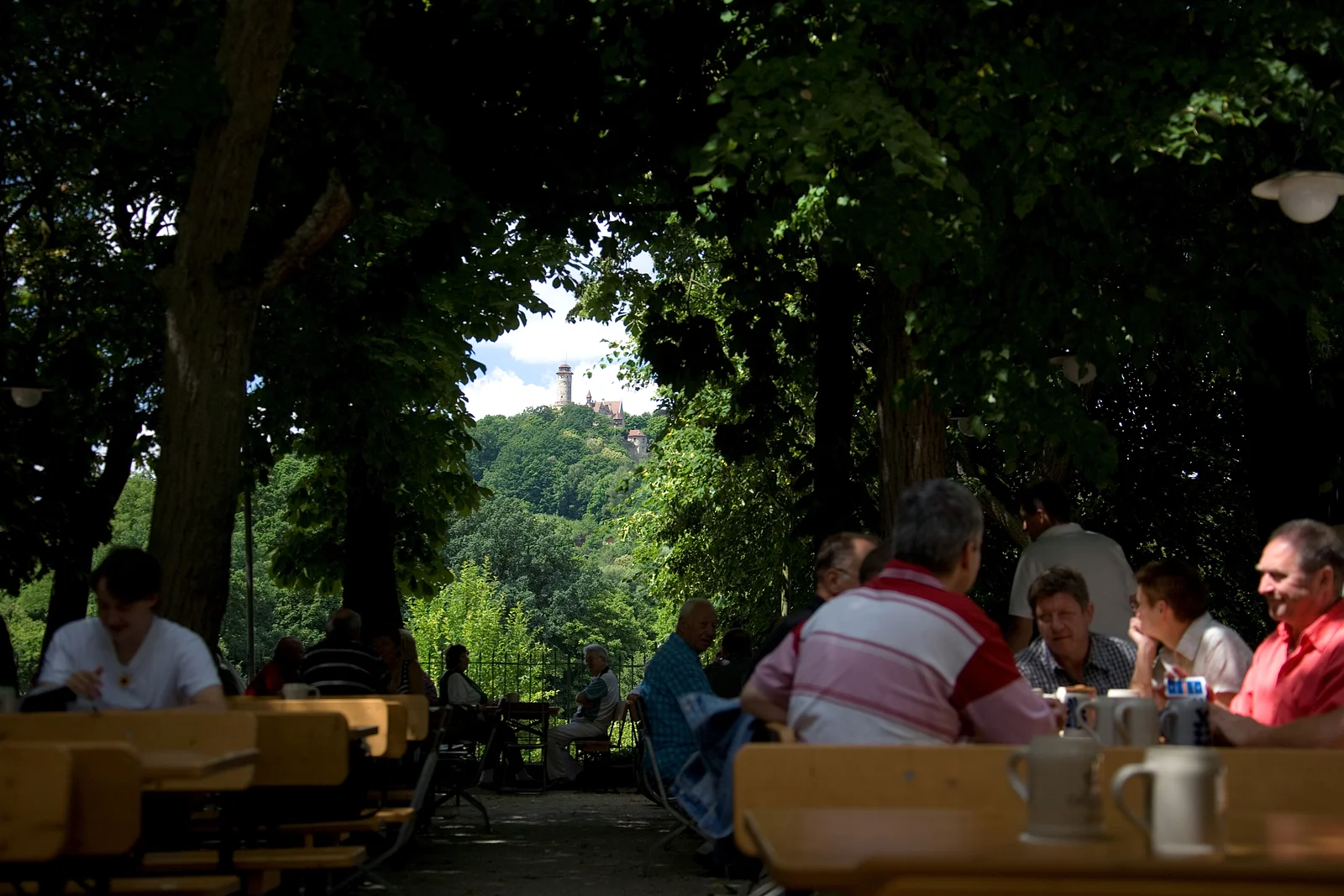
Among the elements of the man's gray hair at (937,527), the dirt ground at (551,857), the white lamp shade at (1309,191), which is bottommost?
the dirt ground at (551,857)

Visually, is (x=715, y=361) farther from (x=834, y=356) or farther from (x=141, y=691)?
(x=141, y=691)

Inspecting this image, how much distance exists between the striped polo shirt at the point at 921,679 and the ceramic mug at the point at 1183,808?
1.71 metres

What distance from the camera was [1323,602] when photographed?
5332 mm

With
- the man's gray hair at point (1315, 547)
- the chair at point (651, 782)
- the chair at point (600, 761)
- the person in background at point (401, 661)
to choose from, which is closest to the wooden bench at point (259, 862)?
the chair at point (651, 782)

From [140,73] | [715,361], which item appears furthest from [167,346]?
[715,361]

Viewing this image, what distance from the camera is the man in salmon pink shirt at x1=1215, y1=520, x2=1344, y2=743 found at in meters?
5.23

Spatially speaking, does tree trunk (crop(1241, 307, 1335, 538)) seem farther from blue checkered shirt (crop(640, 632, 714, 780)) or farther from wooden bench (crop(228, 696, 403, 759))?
wooden bench (crop(228, 696, 403, 759))

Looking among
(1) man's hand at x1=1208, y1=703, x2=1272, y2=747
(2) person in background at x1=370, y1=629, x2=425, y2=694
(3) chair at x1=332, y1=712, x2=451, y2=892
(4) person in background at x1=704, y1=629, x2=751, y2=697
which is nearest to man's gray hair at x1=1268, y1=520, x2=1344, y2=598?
(1) man's hand at x1=1208, y1=703, x2=1272, y2=747

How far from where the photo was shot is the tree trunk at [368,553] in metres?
19.2

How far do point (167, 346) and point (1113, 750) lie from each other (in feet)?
24.2

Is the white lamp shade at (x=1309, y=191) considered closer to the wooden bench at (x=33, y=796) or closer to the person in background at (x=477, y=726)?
the wooden bench at (x=33, y=796)

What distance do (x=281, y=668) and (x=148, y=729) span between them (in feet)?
24.3

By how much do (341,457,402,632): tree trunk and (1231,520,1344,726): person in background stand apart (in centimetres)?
1451

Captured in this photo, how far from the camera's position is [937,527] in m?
4.60
